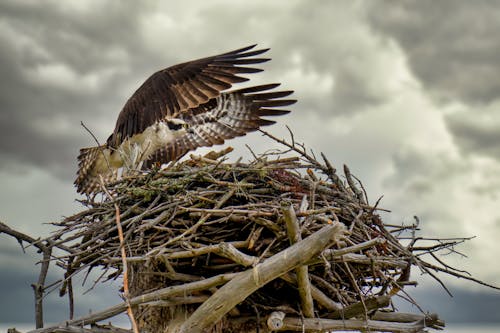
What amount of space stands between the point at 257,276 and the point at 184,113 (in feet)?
11.8

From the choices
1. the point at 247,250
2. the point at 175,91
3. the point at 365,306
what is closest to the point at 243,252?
the point at 247,250

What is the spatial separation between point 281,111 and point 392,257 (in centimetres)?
264

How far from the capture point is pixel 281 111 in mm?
6488

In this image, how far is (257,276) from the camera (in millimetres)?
3557

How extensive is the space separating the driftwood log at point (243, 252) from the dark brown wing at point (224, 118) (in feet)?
6.14

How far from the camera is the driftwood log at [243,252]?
376 centimetres

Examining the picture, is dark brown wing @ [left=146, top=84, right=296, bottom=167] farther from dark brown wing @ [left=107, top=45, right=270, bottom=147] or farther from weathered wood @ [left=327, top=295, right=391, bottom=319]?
weathered wood @ [left=327, top=295, right=391, bottom=319]

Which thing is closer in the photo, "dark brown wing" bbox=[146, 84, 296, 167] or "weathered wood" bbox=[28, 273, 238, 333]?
"weathered wood" bbox=[28, 273, 238, 333]

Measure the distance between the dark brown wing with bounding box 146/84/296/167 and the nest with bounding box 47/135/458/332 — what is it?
187 cm

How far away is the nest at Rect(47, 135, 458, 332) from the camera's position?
12.3 ft

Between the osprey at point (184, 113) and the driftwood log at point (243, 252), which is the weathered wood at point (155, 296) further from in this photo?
the osprey at point (184, 113)

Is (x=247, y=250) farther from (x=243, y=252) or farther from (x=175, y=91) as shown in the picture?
(x=175, y=91)

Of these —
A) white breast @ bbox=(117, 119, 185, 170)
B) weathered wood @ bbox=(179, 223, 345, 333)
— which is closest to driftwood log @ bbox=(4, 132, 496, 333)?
weathered wood @ bbox=(179, 223, 345, 333)

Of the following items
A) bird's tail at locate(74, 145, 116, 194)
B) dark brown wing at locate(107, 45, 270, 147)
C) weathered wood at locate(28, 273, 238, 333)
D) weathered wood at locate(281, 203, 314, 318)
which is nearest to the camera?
weathered wood at locate(281, 203, 314, 318)
